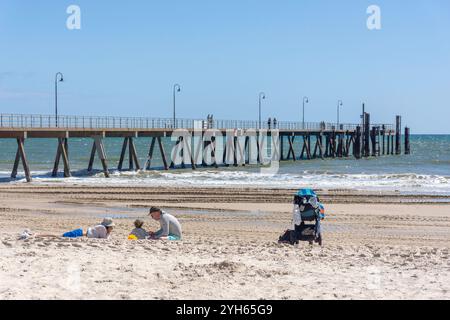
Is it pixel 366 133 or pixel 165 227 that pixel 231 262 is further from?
pixel 366 133

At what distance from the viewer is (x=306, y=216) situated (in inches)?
459

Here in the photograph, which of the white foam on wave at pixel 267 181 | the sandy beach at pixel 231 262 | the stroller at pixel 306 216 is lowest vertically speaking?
the white foam on wave at pixel 267 181

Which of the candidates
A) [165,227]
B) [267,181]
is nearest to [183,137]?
[267,181]

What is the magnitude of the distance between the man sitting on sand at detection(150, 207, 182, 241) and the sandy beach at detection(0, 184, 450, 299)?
0.97ft

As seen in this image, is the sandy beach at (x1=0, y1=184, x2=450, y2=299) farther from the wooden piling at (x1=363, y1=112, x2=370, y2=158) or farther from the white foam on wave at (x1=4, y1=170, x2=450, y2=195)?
the wooden piling at (x1=363, y1=112, x2=370, y2=158)

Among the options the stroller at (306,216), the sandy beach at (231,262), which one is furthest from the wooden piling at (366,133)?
the stroller at (306,216)

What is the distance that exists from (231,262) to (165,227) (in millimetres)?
2899

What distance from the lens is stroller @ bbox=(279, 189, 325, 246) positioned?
11500 mm

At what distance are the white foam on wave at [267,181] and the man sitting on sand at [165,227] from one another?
16.6 metres

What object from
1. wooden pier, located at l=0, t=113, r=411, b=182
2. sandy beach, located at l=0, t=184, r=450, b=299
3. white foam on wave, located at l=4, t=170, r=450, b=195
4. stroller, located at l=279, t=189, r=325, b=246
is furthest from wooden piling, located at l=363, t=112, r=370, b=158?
stroller, located at l=279, t=189, r=325, b=246

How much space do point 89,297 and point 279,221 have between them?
10223 mm

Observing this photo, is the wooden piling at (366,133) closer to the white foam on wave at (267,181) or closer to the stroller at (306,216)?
the white foam on wave at (267,181)

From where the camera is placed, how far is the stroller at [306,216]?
1150 cm
